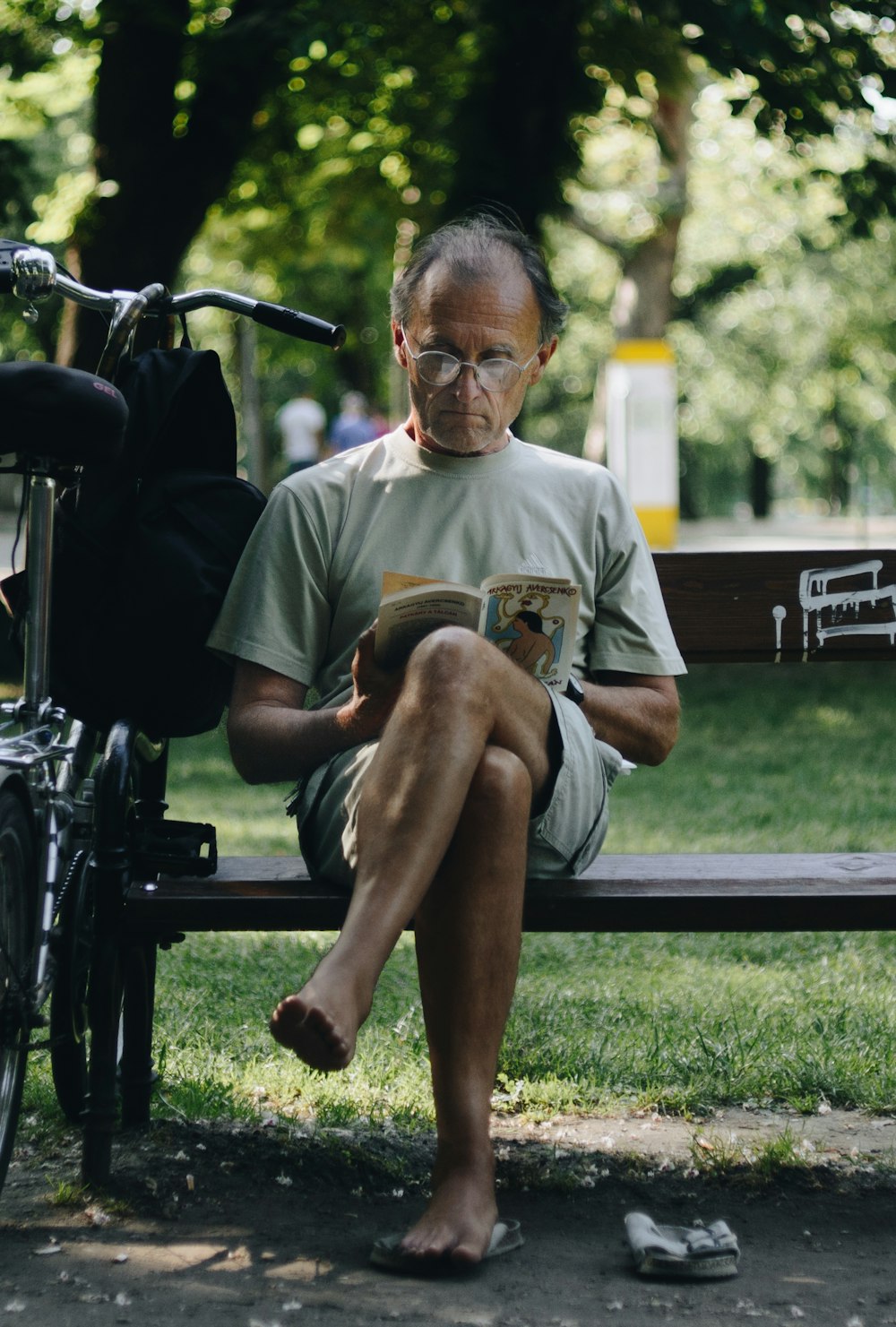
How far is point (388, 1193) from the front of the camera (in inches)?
118

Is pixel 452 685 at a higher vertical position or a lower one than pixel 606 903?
higher

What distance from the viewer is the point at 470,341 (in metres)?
3.08

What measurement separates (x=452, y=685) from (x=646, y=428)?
15693 mm

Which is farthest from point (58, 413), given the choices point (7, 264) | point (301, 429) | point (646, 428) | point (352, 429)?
point (301, 429)

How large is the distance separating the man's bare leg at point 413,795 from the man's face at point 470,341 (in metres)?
0.64

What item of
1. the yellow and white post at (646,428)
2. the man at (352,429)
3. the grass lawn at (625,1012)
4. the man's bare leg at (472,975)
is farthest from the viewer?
the man at (352,429)

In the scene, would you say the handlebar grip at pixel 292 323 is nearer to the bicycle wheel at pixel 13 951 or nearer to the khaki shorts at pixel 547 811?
the khaki shorts at pixel 547 811

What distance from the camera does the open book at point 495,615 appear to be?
2.68 metres

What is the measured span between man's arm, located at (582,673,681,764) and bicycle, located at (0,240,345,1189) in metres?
0.76

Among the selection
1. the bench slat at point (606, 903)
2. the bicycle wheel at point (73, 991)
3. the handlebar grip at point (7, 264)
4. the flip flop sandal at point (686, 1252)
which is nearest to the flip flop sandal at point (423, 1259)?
the flip flop sandal at point (686, 1252)

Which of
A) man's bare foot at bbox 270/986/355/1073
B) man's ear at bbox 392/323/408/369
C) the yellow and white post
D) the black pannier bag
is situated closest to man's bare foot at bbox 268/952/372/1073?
man's bare foot at bbox 270/986/355/1073

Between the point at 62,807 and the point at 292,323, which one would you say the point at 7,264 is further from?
the point at 62,807

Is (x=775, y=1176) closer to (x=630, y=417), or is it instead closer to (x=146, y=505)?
(x=146, y=505)

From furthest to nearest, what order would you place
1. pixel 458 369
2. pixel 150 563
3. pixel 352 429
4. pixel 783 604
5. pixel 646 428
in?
pixel 352 429 → pixel 646 428 → pixel 783 604 → pixel 458 369 → pixel 150 563
